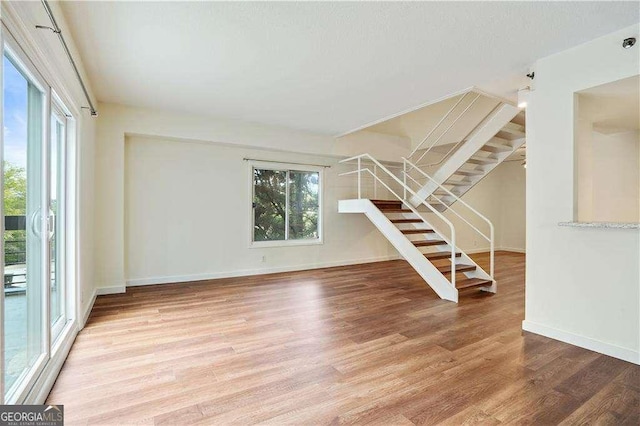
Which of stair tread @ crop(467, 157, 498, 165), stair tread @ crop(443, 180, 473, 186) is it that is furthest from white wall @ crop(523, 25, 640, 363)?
stair tread @ crop(443, 180, 473, 186)

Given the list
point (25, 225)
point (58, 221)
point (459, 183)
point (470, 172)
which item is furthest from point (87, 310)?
point (470, 172)

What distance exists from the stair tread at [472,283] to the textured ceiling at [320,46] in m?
2.37

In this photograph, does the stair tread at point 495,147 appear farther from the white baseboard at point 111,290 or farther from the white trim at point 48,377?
the white baseboard at point 111,290

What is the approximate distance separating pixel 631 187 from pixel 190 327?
5.37m

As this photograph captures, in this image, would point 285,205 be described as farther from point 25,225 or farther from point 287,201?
point 25,225

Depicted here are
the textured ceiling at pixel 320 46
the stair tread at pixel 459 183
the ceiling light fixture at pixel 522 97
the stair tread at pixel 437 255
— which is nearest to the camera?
the textured ceiling at pixel 320 46

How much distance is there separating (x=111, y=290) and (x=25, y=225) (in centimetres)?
261

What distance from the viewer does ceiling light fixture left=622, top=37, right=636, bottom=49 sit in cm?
219

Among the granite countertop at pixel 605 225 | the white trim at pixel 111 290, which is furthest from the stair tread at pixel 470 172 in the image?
the white trim at pixel 111 290

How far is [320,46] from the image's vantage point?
2527 mm

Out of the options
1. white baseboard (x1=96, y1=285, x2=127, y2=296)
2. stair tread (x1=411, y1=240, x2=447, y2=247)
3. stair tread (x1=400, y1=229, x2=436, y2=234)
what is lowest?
white baseboard (x1=96, y1=285, x2=127, y2=296)

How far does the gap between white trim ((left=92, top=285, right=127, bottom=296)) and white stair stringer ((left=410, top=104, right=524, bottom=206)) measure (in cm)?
445

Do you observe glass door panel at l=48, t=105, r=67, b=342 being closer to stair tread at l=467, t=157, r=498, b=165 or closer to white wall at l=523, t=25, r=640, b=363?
white wall at l=523, t=25, r=640, b=363

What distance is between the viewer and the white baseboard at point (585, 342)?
7.36 feet
